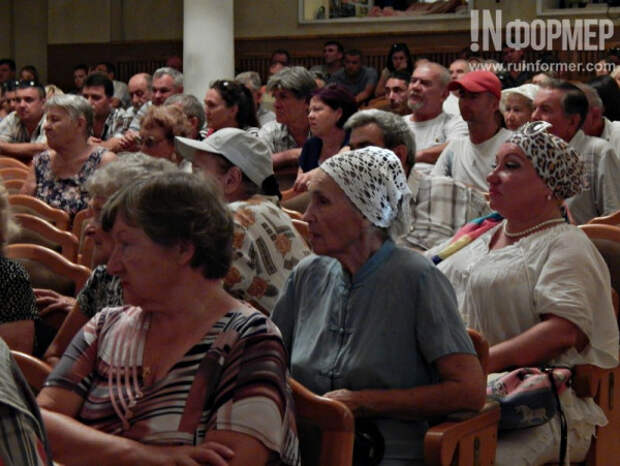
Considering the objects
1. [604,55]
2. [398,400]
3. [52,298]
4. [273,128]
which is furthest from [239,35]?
[398,400]

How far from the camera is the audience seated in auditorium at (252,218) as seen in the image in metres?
3.12

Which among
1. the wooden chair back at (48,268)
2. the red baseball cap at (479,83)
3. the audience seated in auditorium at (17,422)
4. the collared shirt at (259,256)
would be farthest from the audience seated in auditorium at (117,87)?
the audience seated in auditorium at (17,422)

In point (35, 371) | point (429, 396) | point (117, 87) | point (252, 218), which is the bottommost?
point (429, 396)

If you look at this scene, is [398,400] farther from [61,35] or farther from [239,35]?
[61,35]

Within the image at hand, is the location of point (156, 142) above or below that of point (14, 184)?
above

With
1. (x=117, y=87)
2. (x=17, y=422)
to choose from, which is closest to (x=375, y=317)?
(x=17, y=422)

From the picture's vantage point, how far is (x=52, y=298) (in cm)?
339

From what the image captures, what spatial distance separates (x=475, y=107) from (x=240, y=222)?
264 cm

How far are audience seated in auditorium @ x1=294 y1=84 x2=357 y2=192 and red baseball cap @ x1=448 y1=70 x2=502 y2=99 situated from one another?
574 mm

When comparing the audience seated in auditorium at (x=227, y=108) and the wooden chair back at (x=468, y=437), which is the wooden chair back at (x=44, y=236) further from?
the audience seated in auditorium at (x=227, y=108)

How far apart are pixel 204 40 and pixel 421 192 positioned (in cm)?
744

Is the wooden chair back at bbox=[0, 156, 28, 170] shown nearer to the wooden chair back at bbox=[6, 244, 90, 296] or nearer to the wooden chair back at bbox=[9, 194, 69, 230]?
the wooden chair back at bbox=[9, 194, 69, 230]

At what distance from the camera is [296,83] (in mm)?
6555

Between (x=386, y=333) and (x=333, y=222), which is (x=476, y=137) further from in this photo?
(x=386, y=333)
